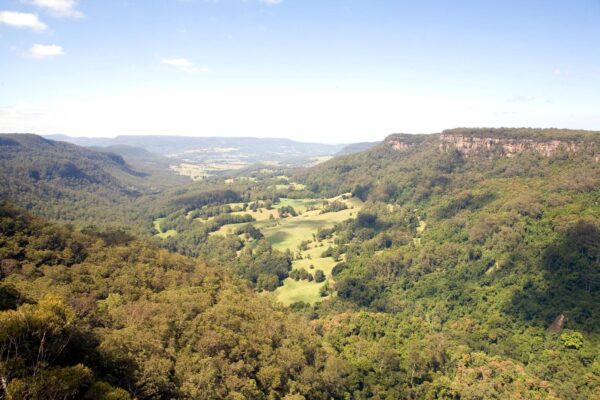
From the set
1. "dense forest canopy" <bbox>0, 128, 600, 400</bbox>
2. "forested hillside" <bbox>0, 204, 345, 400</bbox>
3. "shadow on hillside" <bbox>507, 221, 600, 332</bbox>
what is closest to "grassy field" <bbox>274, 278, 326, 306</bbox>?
"dense forest canopy" <bbox>0, 128, 600, 400</bbox>

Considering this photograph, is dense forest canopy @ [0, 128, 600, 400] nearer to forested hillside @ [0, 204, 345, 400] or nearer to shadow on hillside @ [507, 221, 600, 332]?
forested hillside @ [0, 204, 345, 400]

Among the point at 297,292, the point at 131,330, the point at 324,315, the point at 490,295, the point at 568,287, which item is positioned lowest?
the point at 297,292

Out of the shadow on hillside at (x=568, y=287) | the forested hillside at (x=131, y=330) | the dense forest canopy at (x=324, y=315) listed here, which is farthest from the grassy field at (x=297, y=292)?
the shadow on hillside at (x=568, y=287)

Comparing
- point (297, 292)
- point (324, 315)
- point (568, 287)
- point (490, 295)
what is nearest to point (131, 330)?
point (324, 315)

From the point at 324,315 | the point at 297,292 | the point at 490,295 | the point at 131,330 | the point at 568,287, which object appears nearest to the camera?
the point at 131,330

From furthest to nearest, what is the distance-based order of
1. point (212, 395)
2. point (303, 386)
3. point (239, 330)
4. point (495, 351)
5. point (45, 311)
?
point (495, 351) → point (239, 330) → point (303, 386) → point (212, 395) → point (45, 311)

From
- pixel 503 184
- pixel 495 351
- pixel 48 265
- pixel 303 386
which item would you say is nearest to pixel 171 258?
pixel 48 265

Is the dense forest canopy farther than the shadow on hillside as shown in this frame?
No

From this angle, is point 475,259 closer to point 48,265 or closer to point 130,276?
point 130,276

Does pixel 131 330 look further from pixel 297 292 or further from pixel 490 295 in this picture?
pixel 490 295
